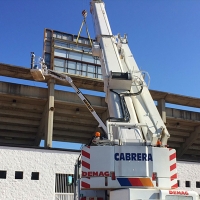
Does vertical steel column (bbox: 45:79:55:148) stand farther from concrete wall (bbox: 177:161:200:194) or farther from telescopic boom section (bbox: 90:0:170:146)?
telescopic boom section (bbox: 90:0:170:146)

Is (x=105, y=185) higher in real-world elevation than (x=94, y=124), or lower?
lower

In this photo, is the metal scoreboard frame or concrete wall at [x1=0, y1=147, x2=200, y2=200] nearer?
concrete wall at [x1=0, y1=147, x2=200, y2=200]

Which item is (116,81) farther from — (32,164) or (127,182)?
(32,164)

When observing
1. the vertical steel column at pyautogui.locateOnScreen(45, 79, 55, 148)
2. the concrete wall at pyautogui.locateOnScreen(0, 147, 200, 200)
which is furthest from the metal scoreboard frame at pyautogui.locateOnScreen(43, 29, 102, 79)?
the concrete wall at pyautogui.locateOnScreen(0, 147, 200, 200)

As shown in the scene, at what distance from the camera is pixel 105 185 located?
793cm

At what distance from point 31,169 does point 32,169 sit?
5 centimetres

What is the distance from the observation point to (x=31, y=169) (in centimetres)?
→ 1711

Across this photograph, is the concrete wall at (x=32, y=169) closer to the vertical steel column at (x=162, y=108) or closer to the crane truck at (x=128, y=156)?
the crane truck at (x=128, y=156)

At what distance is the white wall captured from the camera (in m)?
16.3

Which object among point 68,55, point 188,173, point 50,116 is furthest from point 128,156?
point 68,55

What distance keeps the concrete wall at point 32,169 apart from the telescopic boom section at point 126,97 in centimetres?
789

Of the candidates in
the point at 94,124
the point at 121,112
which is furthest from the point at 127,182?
the point at 94,124

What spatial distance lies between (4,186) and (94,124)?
504 inches

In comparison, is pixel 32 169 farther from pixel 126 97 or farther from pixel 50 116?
pixel 126 97
